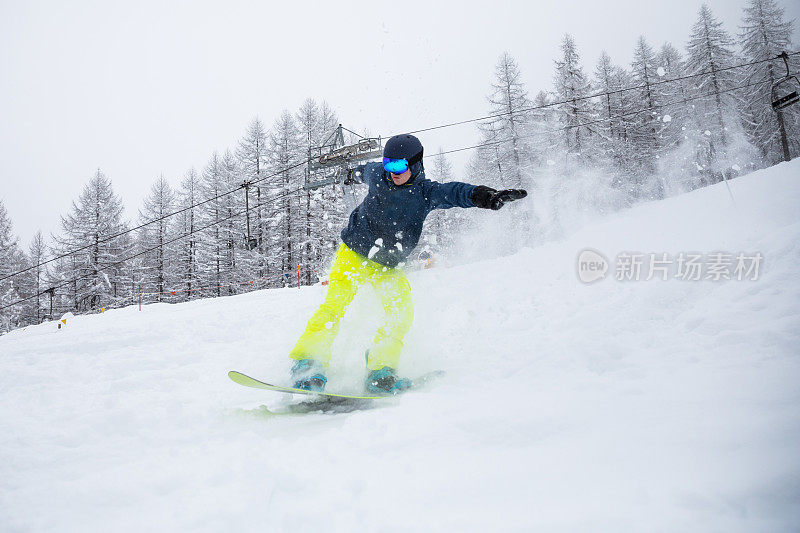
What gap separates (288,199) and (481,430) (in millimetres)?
24850

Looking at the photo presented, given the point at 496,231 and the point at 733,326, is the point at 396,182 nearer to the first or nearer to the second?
the point at 733,326

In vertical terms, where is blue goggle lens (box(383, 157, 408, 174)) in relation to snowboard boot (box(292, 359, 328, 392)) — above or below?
above

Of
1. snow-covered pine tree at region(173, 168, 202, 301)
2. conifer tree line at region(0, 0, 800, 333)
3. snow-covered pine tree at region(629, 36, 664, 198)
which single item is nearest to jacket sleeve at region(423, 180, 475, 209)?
conifer tree line at region(0, 0, 800, 333)

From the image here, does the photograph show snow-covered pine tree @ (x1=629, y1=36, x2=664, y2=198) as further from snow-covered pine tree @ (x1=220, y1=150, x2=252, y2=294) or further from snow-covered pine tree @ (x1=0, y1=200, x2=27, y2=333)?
snow-covered pine tree @ (x1=0, y1=200, x2=27, y2=333)

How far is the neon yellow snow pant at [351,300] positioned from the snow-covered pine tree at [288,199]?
68.2ft

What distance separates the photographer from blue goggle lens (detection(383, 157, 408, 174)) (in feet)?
10.4

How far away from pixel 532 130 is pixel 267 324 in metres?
20.6

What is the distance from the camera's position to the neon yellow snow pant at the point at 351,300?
10.4ft

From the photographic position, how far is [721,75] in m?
22.2

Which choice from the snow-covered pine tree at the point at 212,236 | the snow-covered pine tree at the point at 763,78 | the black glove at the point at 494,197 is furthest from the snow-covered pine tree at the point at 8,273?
the snow-covered pine tree at the point at 763,78

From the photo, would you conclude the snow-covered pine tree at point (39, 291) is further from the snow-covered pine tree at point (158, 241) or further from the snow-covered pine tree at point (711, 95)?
the snow-covered pine tree at point (711, 95)

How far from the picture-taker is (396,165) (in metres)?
3.16

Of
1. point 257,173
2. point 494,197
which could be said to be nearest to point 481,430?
point 494,197

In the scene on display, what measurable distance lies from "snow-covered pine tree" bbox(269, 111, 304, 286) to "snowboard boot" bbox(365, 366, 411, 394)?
2136cm
